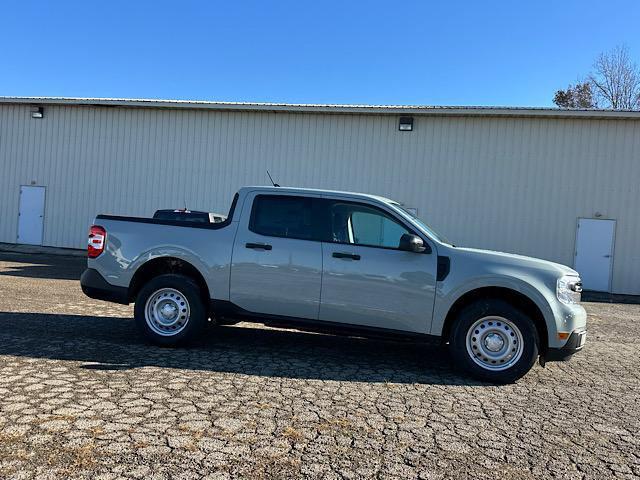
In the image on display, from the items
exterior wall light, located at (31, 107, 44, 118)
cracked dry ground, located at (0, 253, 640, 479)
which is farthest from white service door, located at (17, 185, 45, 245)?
cracked dry ground, located at (0, 253, 640, 479)

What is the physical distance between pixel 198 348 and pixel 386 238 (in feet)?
8.34

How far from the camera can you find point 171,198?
18.4m

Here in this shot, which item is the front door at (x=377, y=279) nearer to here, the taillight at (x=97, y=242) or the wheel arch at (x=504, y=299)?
the wheel arch at (x=504, y=299)

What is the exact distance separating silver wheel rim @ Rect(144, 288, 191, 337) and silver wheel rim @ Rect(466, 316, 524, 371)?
3.20 m

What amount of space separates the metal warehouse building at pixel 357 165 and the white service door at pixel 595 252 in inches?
1.4

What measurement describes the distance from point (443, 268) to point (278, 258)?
1771 millimetres

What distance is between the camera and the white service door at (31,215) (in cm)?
1916

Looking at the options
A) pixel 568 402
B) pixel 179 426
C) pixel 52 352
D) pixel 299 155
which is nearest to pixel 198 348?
pixel 52 352

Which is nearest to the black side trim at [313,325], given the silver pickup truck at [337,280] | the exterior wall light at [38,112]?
the silver pickup truck at [337,280]

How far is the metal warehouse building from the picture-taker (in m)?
15.7

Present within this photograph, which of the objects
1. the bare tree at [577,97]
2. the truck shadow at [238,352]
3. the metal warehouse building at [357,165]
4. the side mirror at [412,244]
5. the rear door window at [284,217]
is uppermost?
the bare tree at [577,97]

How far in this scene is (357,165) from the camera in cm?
1714

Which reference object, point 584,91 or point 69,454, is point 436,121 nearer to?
point 69,454

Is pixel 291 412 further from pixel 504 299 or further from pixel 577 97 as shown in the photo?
pixel 577 97
